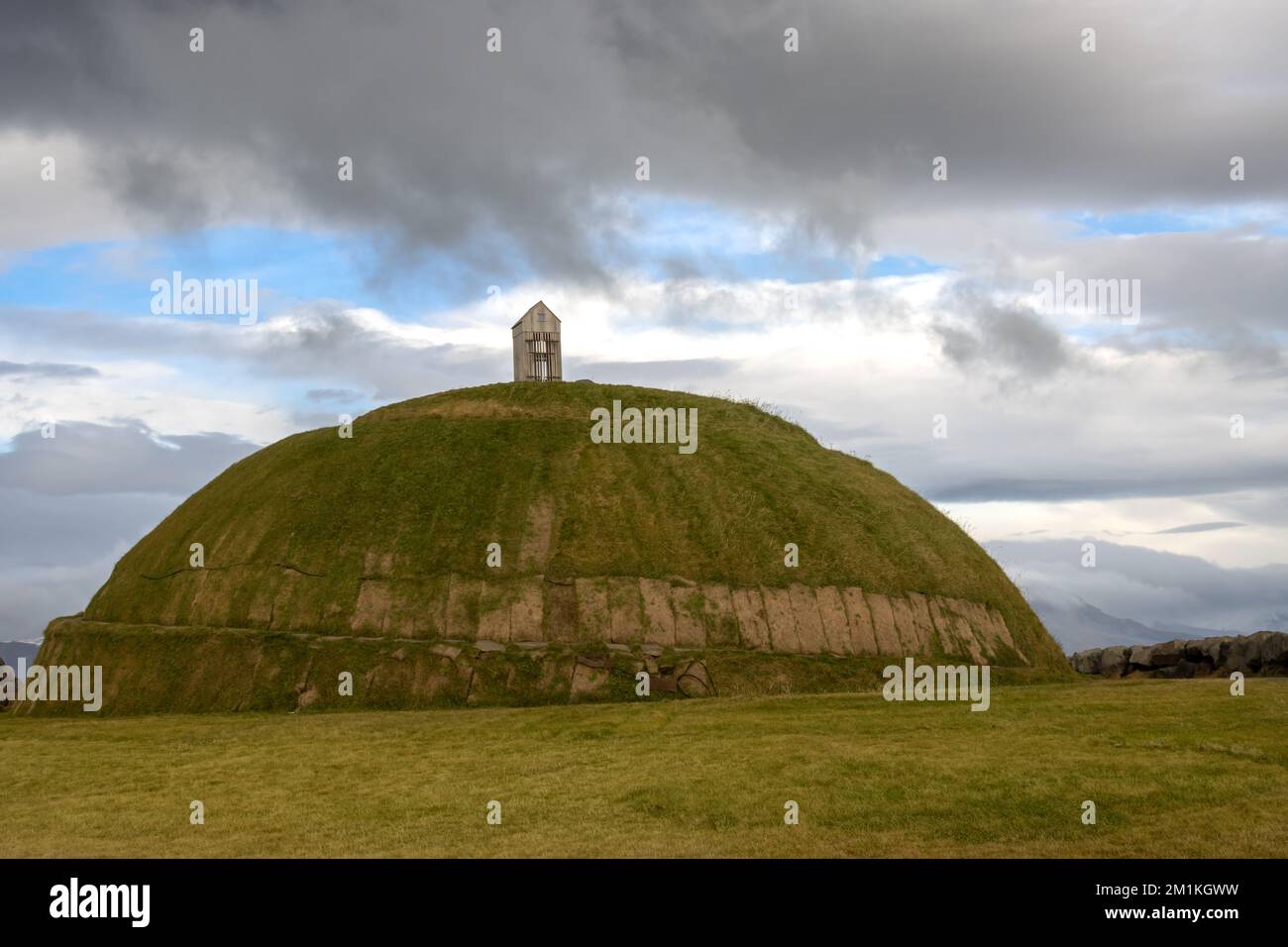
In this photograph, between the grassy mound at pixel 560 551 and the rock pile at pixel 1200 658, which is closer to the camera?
the grassy mound at pixel 560 551

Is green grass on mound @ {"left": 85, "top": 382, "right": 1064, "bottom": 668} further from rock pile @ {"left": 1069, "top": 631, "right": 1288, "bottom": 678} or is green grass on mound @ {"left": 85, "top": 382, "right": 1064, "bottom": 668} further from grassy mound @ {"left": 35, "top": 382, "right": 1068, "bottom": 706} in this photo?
rock pile @ {"left": 1069, "top": 631, "right": 1288, "bottom": 678}

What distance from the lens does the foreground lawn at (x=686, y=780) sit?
26.7m

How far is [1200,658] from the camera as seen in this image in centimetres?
6462

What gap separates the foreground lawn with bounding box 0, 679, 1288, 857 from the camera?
1050 inches

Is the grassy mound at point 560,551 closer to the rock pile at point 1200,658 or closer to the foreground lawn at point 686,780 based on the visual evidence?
the foreground lawn at point 686,780

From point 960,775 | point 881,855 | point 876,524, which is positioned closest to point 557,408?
point 876,524

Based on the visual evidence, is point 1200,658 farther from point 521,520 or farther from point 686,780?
point 686,780

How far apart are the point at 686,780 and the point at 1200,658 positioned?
42945 millimetres

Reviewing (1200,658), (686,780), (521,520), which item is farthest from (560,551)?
(1200,658)

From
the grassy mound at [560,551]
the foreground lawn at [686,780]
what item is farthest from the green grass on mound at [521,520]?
the foreground lawn at [686,780]

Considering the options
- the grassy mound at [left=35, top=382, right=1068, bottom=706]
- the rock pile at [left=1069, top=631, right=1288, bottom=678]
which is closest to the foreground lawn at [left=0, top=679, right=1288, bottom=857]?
the grassy mound at [left=35, top=382, right=1068, bottom=706]

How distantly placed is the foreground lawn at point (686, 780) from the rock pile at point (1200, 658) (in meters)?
19.6

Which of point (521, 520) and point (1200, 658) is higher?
point (521, 520)
